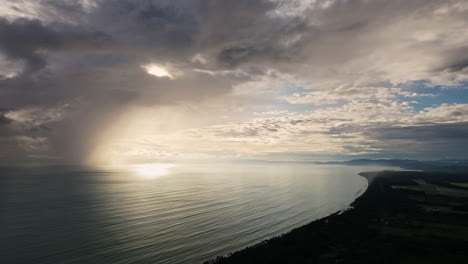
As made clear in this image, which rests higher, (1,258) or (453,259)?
(1,258)

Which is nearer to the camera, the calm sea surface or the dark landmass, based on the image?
the dark landmass

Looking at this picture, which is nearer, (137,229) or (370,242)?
(370,242)

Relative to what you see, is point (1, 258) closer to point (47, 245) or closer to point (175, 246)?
point (47, 245)

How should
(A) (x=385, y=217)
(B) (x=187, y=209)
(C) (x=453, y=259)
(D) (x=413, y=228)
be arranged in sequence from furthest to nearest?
(B) (x=187, y=209), (A) (x=385, y=217), (D) (x=413, y=228), (C) (x=453, y=259)

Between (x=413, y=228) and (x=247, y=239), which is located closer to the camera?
(x=247, y=239)

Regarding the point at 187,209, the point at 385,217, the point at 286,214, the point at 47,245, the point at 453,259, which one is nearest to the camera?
the point at 453,259

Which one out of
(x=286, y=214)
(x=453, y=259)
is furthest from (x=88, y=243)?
(x=453, y=259)

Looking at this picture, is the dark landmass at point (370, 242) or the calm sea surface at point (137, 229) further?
the calm sea surface at point (137, 229)

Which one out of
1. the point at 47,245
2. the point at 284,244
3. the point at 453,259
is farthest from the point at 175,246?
the point at 453,259

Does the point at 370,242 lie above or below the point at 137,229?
below
